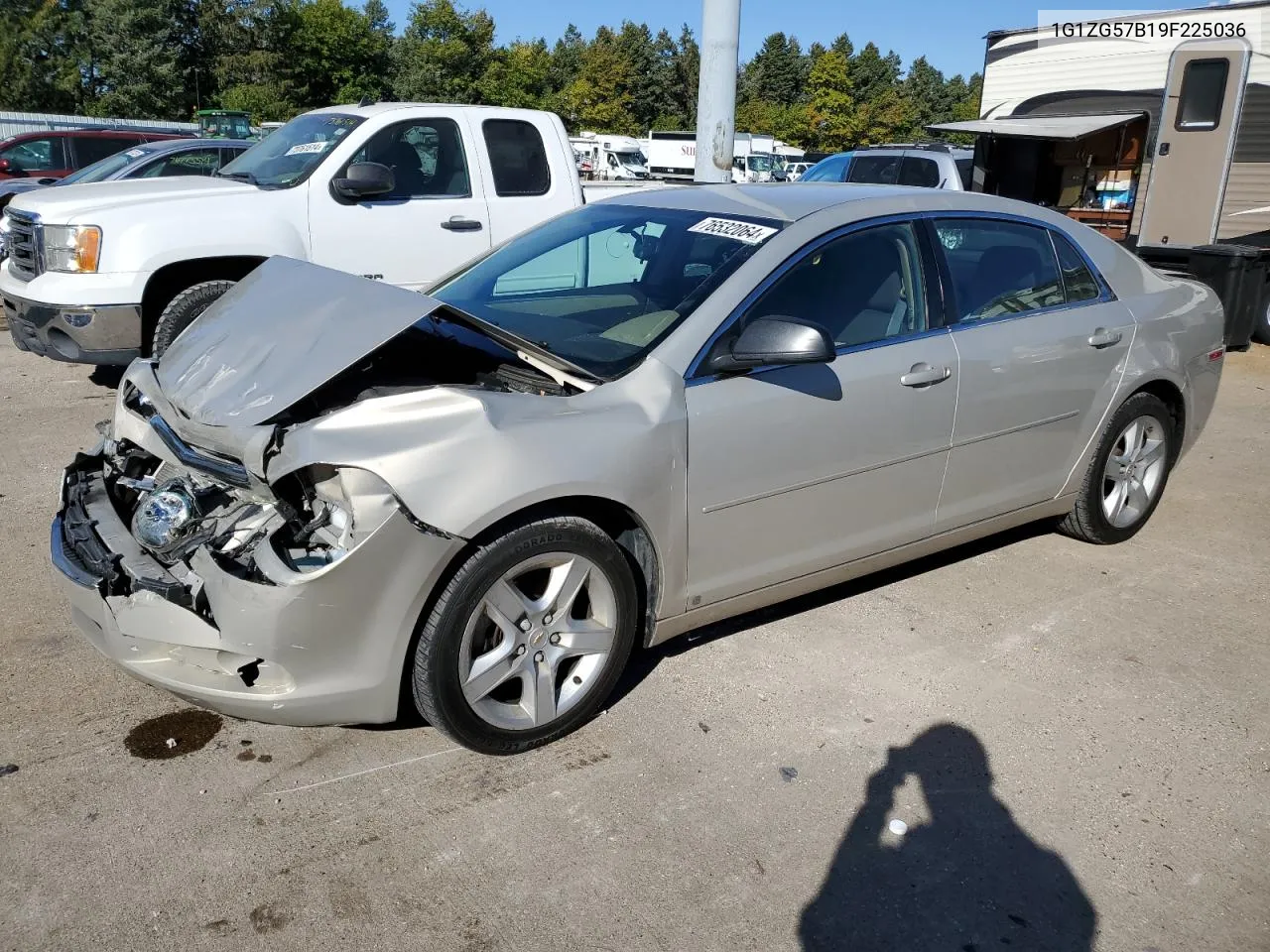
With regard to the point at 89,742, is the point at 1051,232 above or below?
above

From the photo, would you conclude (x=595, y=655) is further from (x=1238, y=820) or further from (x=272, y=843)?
(x=1238, y=820)

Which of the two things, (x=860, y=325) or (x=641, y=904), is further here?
(x=860, y=325)

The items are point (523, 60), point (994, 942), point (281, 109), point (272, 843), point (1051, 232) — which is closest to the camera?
point (994, 942)

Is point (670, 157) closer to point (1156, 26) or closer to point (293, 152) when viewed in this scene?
point (1156, 26)

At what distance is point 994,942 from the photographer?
247cm

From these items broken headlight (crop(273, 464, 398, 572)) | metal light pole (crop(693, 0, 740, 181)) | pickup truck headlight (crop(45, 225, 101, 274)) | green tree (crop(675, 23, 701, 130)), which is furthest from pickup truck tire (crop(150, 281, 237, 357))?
green tree (crop(675, 23, 701, 130))

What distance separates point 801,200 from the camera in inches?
155

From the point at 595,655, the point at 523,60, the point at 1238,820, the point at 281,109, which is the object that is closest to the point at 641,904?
the point at 595,655

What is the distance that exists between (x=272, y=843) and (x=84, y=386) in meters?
5.94

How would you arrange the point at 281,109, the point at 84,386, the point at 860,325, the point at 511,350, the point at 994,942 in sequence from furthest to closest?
the point at 281,109 → the point at 84,386 → the point at 860,325 → the point at 511,350 → the point at 994,942

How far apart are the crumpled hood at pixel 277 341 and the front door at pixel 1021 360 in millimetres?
2090

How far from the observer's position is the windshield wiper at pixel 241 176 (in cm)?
718

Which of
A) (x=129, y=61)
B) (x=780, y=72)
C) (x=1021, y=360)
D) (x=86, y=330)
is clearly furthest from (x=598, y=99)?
(x=1021, y=360)

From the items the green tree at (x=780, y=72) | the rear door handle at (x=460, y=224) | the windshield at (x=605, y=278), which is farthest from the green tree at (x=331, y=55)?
the windshield at (x=605, y=278)
